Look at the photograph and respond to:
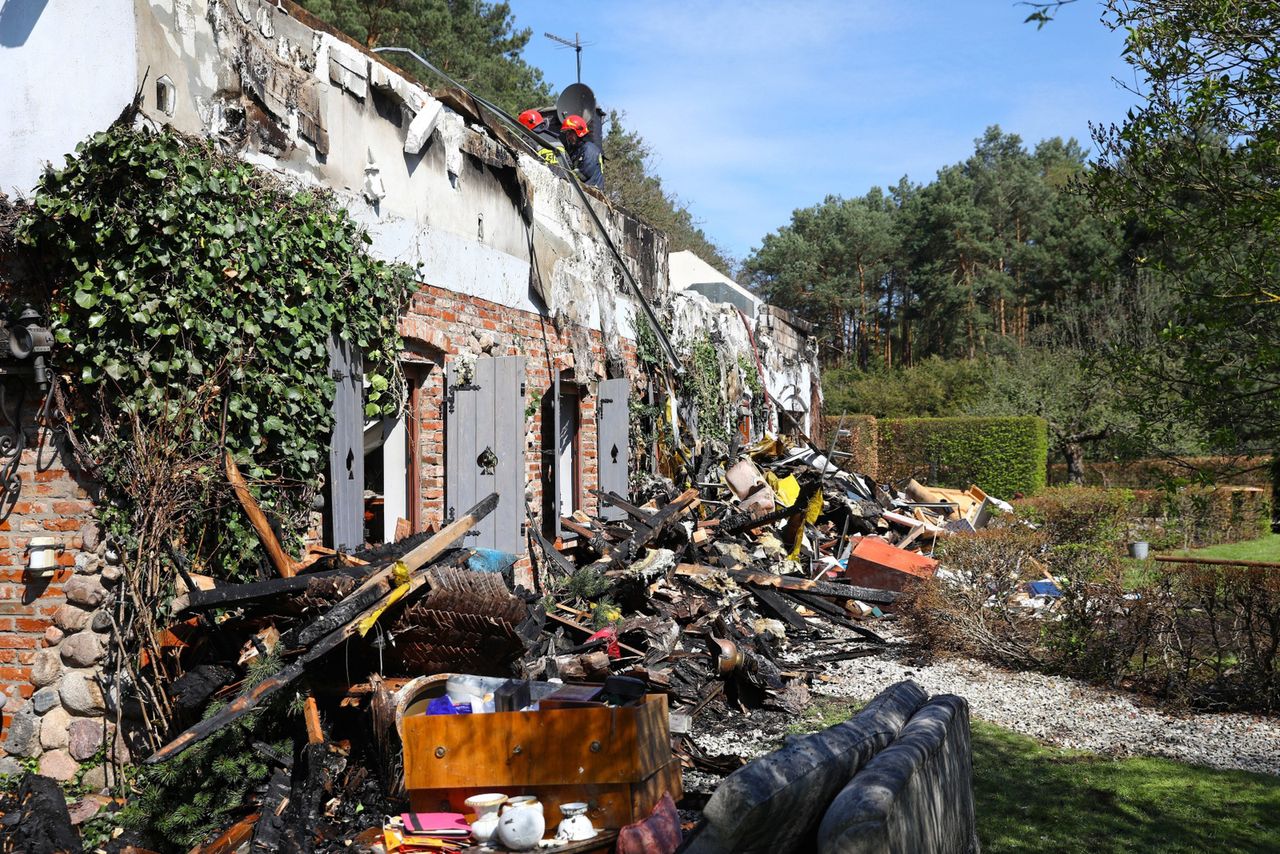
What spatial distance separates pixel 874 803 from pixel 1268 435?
463 cm

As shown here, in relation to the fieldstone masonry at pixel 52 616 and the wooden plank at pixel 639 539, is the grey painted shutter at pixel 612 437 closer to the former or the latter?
the wooden plank at pixel 639 539

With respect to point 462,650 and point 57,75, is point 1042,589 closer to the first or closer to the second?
point 462,650

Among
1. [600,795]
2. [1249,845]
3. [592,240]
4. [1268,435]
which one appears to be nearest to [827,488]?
[592,240]

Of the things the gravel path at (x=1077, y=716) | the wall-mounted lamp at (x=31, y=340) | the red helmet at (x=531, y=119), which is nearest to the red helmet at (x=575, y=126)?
the red helmet at (x=531, y=119)

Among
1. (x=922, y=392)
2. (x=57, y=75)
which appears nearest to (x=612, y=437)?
(x=57, y=75)

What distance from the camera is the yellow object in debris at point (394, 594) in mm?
4867

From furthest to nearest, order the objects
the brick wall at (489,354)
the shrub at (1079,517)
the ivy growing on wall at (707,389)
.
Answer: the ivy growing on wall at (707,389), the shrub at (1079,517), the brick wall at (489,354)

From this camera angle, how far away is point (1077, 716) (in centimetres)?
686

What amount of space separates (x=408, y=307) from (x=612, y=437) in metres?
3.97

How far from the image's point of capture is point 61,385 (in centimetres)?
499

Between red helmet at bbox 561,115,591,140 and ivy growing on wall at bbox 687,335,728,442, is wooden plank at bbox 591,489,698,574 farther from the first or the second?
red helmet at bbox 561,115,591,140

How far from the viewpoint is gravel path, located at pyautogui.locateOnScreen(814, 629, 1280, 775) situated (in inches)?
242

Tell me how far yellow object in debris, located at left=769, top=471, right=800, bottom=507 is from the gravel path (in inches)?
179

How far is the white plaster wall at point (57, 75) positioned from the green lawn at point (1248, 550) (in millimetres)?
15207
